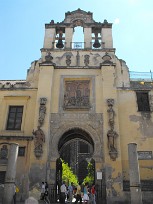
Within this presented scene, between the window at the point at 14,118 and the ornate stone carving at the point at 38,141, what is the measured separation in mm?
1904

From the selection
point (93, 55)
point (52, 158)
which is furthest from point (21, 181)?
point (93, 55)

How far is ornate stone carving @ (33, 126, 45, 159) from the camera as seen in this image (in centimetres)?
1534

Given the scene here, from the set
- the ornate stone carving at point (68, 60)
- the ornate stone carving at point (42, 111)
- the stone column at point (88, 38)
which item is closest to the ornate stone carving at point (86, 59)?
the stone column at point (88, 38)

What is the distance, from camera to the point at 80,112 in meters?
17.2

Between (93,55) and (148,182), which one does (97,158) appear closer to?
(148,182)

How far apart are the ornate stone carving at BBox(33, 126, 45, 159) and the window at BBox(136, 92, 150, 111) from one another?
7674mm

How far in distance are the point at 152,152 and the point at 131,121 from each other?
265 cm

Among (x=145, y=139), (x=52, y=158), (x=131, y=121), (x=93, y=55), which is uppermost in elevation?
(x=93, y=55)

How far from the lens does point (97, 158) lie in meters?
15.4

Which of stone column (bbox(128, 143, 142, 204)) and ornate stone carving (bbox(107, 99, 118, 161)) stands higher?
ornate stone carving (bbox(107, 99, 118, 161))

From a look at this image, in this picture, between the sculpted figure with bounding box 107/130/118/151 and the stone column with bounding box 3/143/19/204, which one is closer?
the stone column with bounding box 3/143/19/204

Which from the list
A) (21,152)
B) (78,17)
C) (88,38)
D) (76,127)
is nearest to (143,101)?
(76,127)

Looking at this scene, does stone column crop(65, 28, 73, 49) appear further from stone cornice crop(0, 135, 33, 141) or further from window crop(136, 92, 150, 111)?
stone cornice crop(0, 135, 33, 141)

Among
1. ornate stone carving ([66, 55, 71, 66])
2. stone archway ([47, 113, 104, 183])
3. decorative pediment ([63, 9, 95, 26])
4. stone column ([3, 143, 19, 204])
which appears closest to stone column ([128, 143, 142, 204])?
stone archway ([47, 113, 104, 183])
